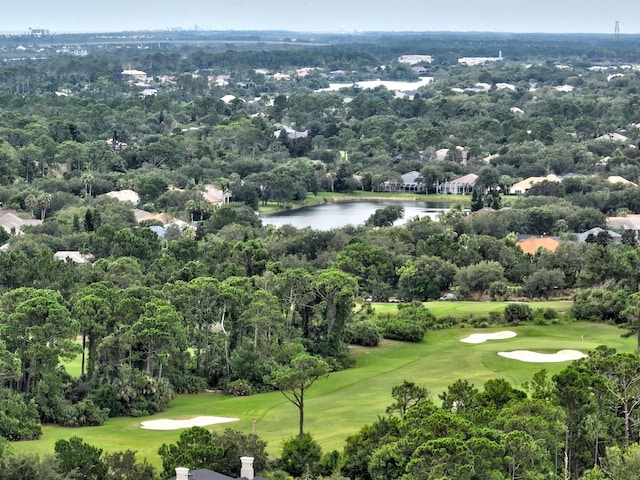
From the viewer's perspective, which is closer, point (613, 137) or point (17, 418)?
point (17, 418)

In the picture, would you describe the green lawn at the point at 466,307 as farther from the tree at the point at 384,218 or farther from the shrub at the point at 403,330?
the tree at the point at 384,218

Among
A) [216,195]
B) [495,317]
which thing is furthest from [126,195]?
[495,317]

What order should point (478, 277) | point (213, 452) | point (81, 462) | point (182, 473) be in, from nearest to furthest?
point (182, 473) → point (81, 462) → point (213, 452) → point (478, 277)

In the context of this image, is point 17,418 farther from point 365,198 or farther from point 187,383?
point 365,198

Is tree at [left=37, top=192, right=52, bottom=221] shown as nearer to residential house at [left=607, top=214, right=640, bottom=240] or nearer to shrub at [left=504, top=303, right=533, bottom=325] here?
residential house at [left=607, top=214, right=640, bottom=240]

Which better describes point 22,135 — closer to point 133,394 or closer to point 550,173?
point 550,173

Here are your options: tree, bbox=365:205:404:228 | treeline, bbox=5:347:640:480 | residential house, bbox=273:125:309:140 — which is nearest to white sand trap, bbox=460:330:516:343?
treeline, bbox=5:347:640:480

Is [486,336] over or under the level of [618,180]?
over
